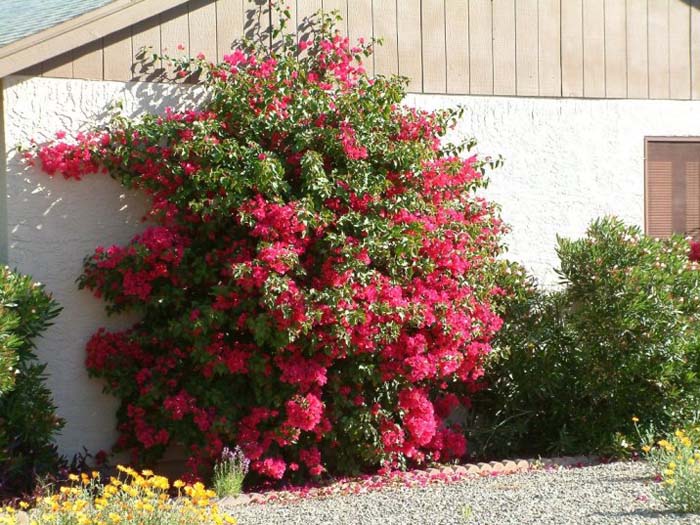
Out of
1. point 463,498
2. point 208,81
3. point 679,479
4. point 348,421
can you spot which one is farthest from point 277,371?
point 679,479

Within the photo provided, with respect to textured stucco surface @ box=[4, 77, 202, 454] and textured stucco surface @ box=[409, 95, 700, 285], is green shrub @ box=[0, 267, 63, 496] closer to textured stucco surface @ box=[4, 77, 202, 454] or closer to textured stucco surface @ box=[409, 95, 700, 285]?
textured stucco surface @ box=[4, 77, 202, 454]

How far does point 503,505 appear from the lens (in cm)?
673

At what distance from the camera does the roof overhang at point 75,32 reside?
7527 millimetres

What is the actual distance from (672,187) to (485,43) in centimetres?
245

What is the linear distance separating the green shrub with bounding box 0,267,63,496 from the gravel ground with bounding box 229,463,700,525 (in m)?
1.51

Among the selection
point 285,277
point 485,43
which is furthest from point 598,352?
point 485,43

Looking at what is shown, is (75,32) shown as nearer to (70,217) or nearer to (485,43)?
(70,217)

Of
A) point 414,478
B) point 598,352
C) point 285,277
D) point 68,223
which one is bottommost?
point 414,478

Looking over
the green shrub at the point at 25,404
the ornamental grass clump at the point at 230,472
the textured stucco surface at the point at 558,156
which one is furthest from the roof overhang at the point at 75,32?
the ornamental grass clump at the point at 230,472

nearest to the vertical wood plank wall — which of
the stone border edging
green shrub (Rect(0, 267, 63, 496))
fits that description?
green shrub (Rect(0, 267, 63, 496))

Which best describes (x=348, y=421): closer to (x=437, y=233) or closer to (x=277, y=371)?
(x=277, y=371)

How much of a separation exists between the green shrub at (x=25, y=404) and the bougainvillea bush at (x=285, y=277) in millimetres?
554

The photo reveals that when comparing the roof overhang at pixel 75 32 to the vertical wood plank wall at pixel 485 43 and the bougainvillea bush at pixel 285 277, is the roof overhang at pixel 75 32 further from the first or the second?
the bougainvillea bush at pixel 285 277

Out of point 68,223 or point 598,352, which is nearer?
point 68,223
